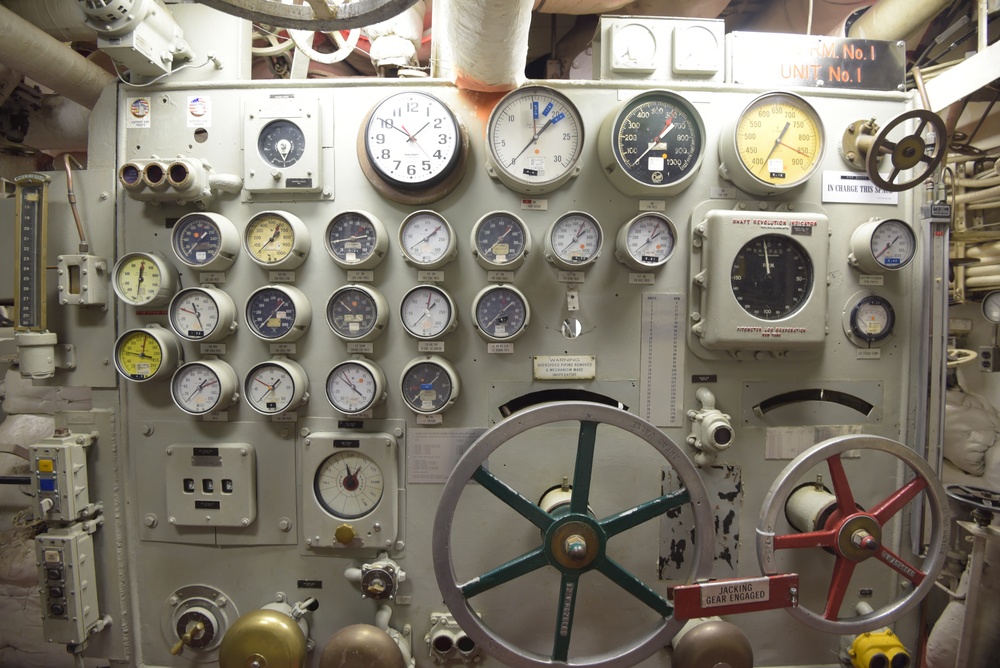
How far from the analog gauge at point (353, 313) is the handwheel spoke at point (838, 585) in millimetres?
1809

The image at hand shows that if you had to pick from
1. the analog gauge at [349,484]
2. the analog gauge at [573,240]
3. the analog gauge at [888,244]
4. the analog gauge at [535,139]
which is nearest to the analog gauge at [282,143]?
the analog gauge at [535,139]

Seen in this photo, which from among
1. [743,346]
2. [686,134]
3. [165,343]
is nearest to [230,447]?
[165,343]

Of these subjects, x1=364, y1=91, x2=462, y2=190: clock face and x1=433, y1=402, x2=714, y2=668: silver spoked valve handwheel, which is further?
x1=364, y1=91, x2=462, y2=190: clock face

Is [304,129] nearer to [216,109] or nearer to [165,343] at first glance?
[216,109]

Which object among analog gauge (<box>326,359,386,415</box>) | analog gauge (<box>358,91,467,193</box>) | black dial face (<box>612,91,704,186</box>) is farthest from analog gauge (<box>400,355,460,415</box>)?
black dial face (<box>612,91,704,186</box>)

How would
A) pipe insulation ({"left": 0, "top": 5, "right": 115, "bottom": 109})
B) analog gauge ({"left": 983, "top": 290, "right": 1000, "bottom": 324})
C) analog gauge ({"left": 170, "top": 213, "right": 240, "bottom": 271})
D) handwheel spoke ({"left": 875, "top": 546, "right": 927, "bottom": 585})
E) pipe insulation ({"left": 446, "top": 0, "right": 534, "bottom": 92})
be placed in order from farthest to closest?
analog gauge ({"left": 983, "top": 290, "right": 1000, "bottom": 324}) < analog gauge ({"left": 170, "top": 213, "right": 240, "bottom": 271}) < pipe insulation ({"left": 0, "top": 5, "right": 115, "bottom": 109}) < handwheel spoke ({"left": 875, "top": 546, "right": 927, "bottom": 585}) < pipe insulation ({"left": 446, "top": 0, "right": 534, "bottom": 92})

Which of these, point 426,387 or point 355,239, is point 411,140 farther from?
point 426,387

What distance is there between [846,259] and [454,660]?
2.32 meters

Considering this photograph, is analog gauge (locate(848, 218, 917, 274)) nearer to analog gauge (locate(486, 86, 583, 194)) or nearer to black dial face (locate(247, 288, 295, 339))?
analog gauge (locate(486, 86, 583, 194))

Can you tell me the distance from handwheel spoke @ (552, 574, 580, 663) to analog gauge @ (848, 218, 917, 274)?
1.64 metres

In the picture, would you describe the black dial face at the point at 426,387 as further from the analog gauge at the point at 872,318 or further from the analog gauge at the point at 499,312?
the analog gauge at the point at 872,318

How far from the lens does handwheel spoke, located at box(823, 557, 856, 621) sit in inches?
54.1

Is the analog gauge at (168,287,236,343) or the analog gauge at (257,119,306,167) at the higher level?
the analog gauge at (257,119,306,167)

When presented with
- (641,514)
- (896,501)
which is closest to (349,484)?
(641,514)
